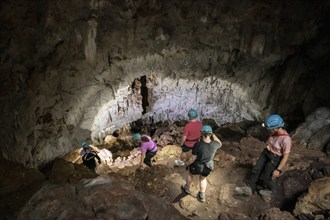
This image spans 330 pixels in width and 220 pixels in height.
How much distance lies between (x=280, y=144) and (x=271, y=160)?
1.48 ft

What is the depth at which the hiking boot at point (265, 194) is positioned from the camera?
546 cm

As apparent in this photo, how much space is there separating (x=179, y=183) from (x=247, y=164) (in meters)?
1.67

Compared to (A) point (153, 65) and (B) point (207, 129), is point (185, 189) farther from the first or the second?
(A) point (153, 65)

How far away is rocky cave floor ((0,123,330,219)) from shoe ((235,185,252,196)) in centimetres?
8

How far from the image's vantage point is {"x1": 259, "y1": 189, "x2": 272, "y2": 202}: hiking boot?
546cm

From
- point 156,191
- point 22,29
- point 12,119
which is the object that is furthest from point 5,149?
point 156,191

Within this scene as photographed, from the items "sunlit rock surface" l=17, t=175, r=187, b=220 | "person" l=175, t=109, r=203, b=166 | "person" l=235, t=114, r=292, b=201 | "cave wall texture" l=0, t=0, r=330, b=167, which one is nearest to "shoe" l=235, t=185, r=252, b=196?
"person" l=235, t=114, r=292, b=201

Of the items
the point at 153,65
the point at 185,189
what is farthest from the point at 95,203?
the point at 153,65

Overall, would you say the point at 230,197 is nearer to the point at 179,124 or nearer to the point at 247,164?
the point at 247,164

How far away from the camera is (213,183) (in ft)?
20.0

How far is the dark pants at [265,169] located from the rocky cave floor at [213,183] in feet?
0.91

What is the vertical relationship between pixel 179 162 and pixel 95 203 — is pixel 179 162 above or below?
below

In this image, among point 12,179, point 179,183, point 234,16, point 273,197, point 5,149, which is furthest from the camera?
point 234,16

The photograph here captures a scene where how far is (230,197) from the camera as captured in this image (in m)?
5.61
